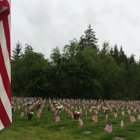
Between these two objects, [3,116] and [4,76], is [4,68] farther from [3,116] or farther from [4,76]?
[3,116]

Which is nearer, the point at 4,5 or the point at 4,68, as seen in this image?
the point at 4,5

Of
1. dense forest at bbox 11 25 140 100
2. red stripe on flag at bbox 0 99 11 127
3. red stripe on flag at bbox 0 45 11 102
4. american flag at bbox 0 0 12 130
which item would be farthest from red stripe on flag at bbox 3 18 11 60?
dense forest at bbox 11 25 140 100

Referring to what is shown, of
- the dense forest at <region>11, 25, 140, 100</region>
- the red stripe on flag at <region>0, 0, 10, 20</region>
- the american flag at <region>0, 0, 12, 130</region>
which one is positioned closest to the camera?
the red stripe on flag at <region>0, 0, 10, 20</region>

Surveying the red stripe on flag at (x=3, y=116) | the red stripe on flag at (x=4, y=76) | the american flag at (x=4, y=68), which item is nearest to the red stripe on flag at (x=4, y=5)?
the american flag at (x=4, y=68)

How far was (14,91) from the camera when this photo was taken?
37.2m

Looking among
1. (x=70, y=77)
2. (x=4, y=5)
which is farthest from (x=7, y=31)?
(x=70, y=77)

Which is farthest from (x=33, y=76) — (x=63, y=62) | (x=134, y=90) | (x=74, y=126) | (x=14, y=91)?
(x=74, y=126)

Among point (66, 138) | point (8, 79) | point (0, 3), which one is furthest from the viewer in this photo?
point (66, 138)

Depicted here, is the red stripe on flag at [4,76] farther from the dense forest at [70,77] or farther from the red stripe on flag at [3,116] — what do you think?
the dense forest at [70,77]

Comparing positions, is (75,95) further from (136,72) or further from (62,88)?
(136,72)

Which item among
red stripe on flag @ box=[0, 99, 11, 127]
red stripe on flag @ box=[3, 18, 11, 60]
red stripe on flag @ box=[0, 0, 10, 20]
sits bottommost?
red stripe on flag @ box=[0, 99, 11, 127]

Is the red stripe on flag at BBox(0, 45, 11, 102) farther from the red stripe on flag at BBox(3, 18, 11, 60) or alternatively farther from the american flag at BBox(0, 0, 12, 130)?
the red stripe on flag at BBox(3, 18, 11, 60)

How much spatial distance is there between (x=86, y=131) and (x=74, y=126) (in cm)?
88

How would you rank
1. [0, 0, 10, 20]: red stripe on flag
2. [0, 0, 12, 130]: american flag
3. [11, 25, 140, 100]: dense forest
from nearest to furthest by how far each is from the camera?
[0, 0, 10, 20]: red stripe on flag, [0, 0, 12, 130]: american flag, [11, 25, 140, 100]: dense forest
